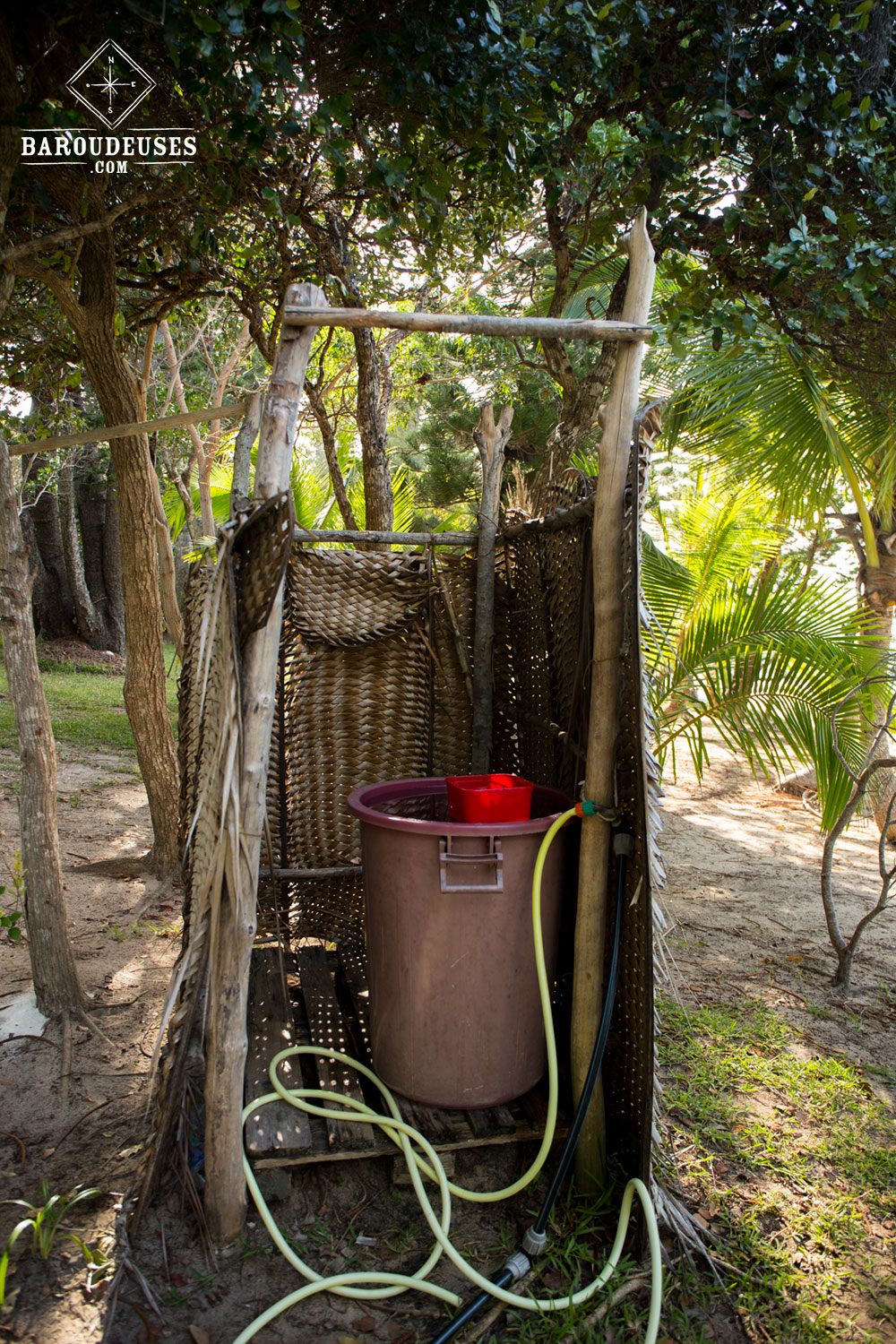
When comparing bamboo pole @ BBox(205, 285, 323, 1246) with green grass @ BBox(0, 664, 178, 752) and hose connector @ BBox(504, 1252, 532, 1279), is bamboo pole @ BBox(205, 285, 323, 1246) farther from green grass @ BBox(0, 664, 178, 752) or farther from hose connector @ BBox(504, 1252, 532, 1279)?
green grass @ BBox(0, 664, 178, 752)

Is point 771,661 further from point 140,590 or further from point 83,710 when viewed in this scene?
point 83,710

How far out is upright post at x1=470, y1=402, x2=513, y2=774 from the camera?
3.30 m

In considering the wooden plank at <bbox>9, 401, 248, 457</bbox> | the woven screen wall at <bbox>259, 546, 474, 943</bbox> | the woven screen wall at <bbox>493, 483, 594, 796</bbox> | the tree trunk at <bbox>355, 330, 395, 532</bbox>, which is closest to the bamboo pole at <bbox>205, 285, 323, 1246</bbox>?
the wooden plank at <bbox>9, 401, 248, 457</bbox>

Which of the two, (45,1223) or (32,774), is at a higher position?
(32,774)

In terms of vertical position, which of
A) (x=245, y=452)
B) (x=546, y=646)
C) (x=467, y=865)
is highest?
(x=245, y=452)

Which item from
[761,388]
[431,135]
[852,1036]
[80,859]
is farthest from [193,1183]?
[761,388]

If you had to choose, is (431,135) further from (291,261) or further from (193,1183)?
(193,1183)

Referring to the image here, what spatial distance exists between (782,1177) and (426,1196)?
A: 3.56 ft

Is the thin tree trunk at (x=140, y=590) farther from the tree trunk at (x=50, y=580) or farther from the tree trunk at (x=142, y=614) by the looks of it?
the tree trunk at (x=50, y=580)

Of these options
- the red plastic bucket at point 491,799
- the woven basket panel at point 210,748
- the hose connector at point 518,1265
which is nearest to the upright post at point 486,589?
the red plastic bucket at point 491,799

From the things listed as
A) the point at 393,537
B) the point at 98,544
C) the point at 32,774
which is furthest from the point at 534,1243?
the point at 98,544

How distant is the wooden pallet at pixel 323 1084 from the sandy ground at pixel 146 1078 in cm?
15

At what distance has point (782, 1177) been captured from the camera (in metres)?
2.39

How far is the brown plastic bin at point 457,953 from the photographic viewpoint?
7.18 ft
